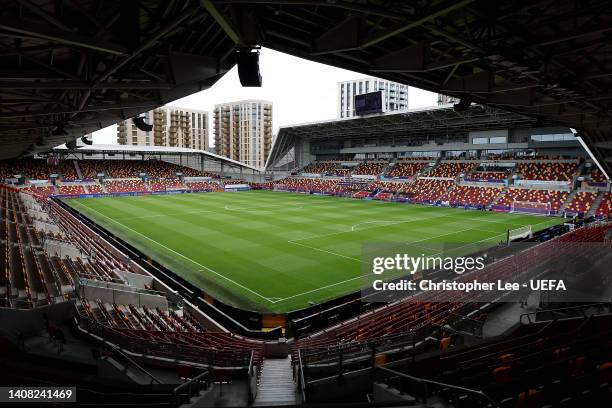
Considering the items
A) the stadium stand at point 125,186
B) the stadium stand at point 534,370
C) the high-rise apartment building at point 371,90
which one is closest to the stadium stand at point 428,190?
the stadium stand at point 125,186

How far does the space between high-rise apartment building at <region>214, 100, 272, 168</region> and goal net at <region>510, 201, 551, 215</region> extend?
103005 millimetres

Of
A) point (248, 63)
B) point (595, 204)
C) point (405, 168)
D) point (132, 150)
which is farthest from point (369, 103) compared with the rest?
point (248, 63)

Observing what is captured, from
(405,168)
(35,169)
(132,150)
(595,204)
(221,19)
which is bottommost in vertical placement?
(595,204)

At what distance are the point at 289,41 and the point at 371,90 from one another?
155 m

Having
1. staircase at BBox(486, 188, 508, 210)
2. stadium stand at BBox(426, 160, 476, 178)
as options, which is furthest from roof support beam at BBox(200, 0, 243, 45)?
stadium stand at BBox(426, 160, 476, 178)

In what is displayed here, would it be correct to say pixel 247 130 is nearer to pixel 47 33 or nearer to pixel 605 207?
pixel 605 207

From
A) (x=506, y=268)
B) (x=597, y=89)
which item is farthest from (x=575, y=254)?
(x=597, y=89)

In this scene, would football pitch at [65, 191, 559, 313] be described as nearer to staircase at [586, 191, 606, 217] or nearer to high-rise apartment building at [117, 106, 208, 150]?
staircase at [586, 191, 606, 217]

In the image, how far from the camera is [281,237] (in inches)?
1216

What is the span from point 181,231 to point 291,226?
9.67 meters

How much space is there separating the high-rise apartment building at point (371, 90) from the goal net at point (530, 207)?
96.7 meters

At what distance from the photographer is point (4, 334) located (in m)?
8.34

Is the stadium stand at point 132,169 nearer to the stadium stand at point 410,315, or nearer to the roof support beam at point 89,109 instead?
the roof support beam at point 89,109

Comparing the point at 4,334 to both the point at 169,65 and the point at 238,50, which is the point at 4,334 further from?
the point at 238,50
